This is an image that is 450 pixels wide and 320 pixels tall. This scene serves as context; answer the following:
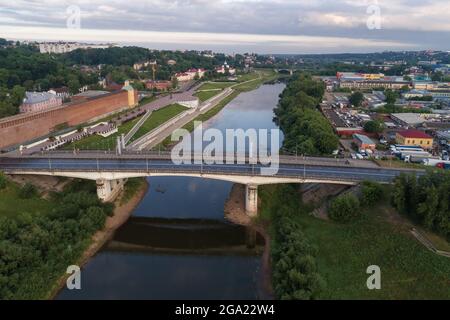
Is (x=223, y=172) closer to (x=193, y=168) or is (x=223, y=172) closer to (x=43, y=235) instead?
(x=193, y=168)

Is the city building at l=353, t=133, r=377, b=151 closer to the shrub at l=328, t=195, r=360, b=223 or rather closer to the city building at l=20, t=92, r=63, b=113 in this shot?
the shrub at l=328, t=195, r=360, b=223

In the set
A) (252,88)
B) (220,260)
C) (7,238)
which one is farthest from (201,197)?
(252,88)

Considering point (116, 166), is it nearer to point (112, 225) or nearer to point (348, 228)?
point (112, 225)

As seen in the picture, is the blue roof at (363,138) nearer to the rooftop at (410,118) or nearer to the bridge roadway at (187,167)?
the bridge roadway at (187,167)

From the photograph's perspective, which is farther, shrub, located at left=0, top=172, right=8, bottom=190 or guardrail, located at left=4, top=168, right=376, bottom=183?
shrub, located at left=0, top=172, right=8, bottom=190

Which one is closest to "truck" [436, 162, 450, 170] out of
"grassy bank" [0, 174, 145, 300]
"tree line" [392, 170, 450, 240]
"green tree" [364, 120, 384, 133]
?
"tree line" [392, 170, 450, 240]

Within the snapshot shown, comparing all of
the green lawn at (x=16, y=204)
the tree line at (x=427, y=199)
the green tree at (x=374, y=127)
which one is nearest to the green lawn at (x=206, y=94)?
the green tree at (x=374, y=127)
